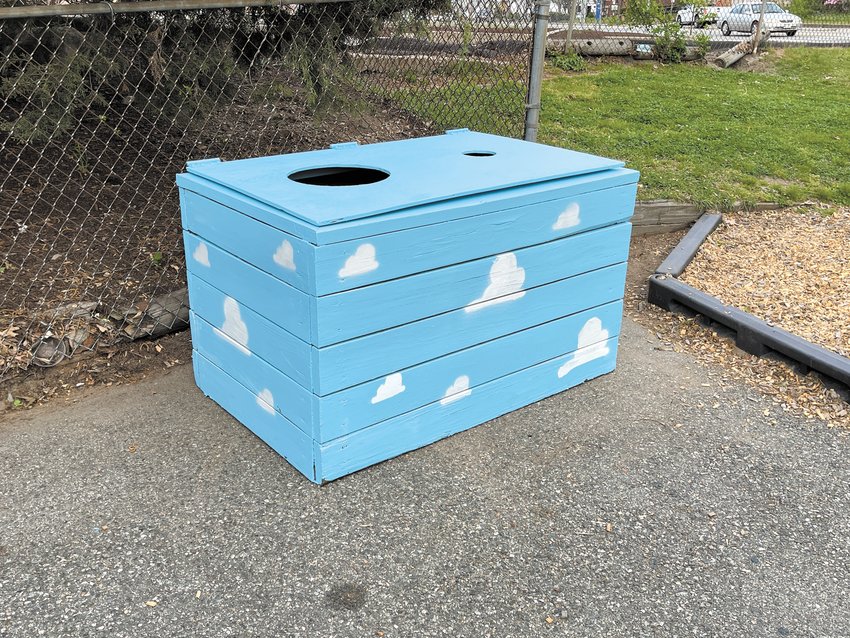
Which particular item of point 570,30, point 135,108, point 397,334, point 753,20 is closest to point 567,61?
point 570,30

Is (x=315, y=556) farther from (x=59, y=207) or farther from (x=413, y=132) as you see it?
(x=413, y=132)

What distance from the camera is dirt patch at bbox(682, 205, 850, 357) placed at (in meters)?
3.58

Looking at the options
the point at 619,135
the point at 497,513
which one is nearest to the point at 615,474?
the point at 497,513

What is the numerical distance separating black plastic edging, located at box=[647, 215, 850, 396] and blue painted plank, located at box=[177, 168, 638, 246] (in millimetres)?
932

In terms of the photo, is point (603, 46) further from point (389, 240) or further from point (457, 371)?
point (389, 240)

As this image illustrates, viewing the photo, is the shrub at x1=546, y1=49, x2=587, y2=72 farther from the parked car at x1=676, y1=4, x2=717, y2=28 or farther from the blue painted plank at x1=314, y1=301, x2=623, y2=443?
the blue painted plank at x1=314, y1=301, x2=623, y2=443

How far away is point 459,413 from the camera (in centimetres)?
279

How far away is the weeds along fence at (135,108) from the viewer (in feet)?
10.8

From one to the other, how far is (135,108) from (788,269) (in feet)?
11.5

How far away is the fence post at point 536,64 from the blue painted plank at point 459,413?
4.88 feet

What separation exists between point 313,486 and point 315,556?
34 centimetres

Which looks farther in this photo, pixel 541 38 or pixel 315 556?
pixel 541 38

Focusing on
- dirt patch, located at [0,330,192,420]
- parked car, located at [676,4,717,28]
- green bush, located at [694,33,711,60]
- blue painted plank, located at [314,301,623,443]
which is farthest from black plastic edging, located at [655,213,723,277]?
parked car, located at [676,4,717,28]

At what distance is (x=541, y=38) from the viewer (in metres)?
3.90
